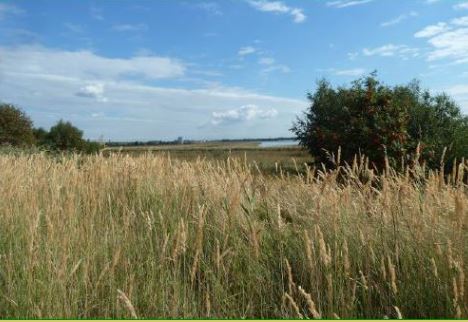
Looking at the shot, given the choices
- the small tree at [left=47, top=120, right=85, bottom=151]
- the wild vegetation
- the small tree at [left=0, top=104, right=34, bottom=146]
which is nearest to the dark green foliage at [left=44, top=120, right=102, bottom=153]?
the small tree at [left=47, top=120, right=85, bottom=151]

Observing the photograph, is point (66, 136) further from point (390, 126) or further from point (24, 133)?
point (390, 126)

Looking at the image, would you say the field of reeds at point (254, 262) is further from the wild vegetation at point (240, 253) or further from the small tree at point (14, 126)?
the small tree at point (14, 126)

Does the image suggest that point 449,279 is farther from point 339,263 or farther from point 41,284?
point 41,284

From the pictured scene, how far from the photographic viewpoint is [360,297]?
127 inches

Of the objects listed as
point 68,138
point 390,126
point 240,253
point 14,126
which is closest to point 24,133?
point 14,126

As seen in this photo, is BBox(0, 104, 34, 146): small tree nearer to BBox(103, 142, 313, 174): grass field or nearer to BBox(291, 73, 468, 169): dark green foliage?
BBox(103, 142, 313, 174): grass field

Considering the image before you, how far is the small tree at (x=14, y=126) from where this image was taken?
28453 millimetres

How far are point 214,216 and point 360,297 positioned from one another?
62.9 inches

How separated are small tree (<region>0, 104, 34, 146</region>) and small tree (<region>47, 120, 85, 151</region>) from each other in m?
3.03

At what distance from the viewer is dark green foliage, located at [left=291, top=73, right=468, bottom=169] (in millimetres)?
15711

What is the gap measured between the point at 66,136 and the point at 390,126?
24.5 meters

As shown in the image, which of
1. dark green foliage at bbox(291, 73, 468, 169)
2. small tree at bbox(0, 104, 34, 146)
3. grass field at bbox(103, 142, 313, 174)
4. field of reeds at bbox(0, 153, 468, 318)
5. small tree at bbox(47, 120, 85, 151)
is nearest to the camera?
field of reeds at bbox(0, 153, 468, 318)

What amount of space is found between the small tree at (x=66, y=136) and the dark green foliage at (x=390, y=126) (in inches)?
692

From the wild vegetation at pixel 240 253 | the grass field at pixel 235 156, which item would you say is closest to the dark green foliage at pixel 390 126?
the grass field at pixel 235 156
